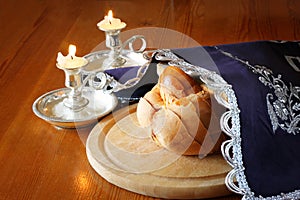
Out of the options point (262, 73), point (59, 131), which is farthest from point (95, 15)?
point (262, 73)

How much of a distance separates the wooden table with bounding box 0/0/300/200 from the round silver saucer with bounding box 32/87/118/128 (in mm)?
17

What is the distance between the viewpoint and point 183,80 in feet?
2.51

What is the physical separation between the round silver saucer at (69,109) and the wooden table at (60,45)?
0.7 inches

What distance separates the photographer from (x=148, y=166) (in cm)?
73

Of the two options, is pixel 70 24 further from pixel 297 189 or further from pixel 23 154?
pixel 297 189

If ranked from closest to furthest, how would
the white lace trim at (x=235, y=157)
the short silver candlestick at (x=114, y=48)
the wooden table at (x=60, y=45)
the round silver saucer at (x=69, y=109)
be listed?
the white lace trim at (x=235, y=157) < the wooden table at (x=60, y=45) < the round silver saucer at (x=69, y=109) < the short silver candlestick at (x=114, y=48)

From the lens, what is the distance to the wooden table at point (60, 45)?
0.74 m

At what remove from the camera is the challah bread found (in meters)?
0.72

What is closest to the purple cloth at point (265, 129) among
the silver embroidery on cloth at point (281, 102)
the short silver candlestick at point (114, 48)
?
the silver embroidery on cloth at point (281, 102)

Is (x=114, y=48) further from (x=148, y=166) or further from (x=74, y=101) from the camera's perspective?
(x=148, y=166)

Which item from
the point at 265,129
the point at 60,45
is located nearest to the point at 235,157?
the point at 265,129

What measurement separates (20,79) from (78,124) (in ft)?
0.80

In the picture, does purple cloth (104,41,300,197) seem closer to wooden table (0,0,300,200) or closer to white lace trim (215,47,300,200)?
white lace trim (215,47,300,200)

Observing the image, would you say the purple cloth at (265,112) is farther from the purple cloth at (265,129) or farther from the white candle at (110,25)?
the white candle at (110,25)
